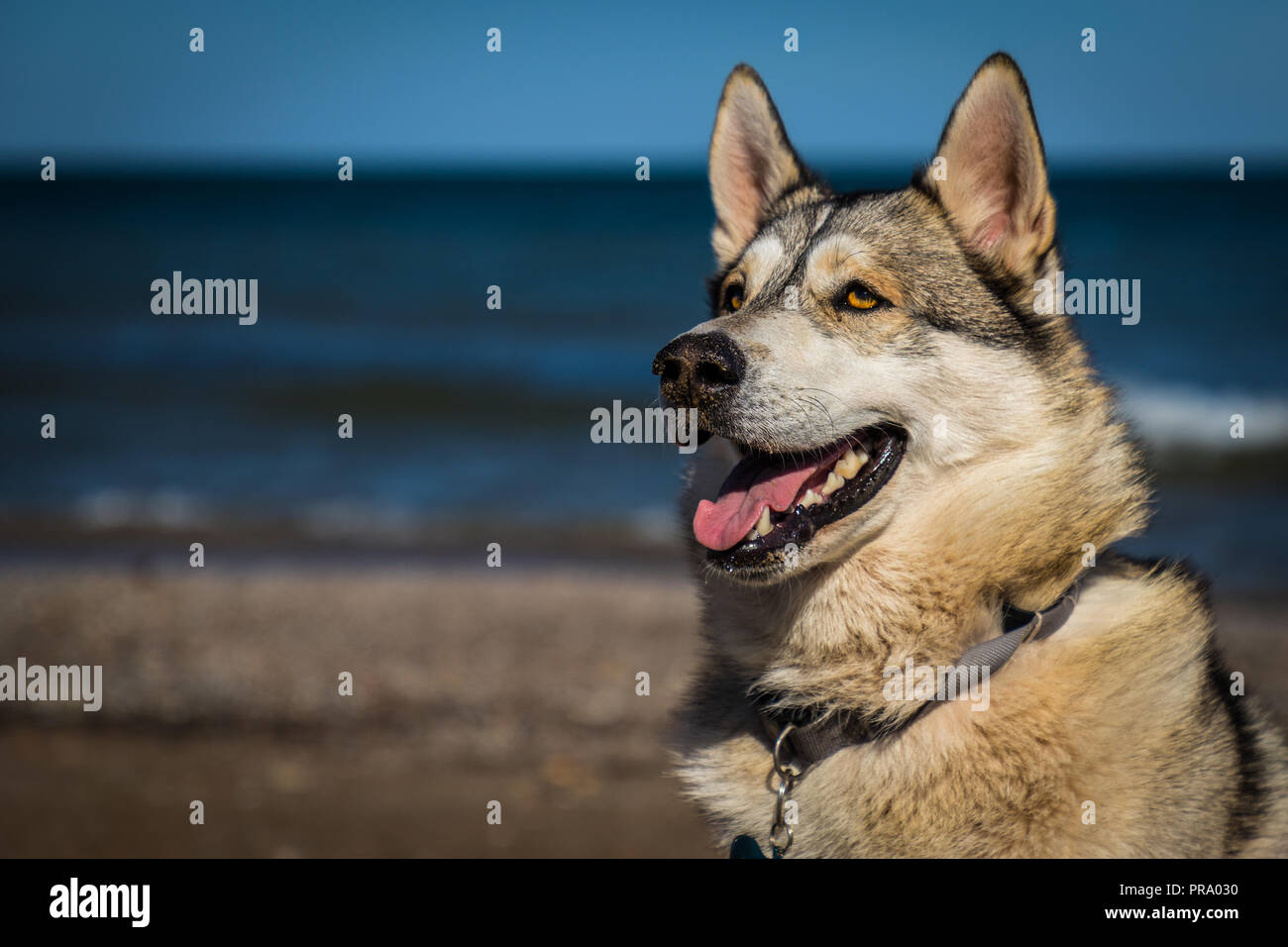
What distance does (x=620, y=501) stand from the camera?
949cm

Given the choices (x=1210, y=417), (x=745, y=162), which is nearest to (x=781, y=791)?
(x=745, y=162)

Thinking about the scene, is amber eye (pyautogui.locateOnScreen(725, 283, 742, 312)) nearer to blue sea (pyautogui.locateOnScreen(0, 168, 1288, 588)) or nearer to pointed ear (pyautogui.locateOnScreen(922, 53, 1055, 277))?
pointed ear (pyautogui.locateOnScreen(922, 53, 1055, 277))

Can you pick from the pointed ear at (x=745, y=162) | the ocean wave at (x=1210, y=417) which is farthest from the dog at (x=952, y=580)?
the ocean wave at (x=1210, y=417)

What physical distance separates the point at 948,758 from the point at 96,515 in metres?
8.67

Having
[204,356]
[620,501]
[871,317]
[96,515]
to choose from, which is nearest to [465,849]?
[871,317]

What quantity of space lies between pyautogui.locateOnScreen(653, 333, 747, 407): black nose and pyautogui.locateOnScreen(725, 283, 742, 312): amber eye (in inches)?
23.3

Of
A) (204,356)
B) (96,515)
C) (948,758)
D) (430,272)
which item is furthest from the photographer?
(430,272)

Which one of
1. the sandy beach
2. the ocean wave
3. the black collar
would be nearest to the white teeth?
the black collar

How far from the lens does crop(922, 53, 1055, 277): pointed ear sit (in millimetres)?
2748

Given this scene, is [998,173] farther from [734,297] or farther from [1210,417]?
[1210,417]

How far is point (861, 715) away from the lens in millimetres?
2676

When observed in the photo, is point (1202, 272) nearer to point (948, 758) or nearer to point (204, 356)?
point (204, 356)

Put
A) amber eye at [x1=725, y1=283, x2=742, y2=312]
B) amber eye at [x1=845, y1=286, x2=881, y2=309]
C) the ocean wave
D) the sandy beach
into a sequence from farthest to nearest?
the ocean wave < the sandy beach < amber eye at [x1=725, y1=283, x2=742, y2=312] < amber eye at [x1=845, y1=286, x2=881, y2=309]

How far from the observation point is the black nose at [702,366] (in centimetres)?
270
